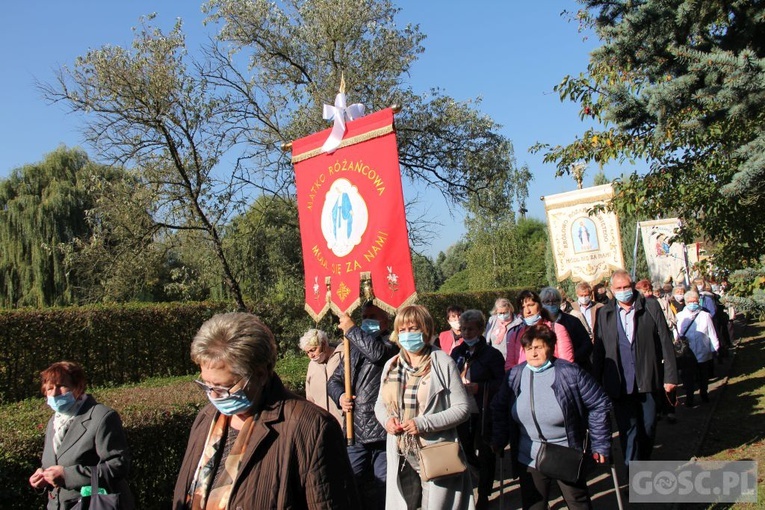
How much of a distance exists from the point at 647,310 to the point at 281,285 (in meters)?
9.48

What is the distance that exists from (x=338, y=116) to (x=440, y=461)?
10.6ft

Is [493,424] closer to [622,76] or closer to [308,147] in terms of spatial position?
[308,147]

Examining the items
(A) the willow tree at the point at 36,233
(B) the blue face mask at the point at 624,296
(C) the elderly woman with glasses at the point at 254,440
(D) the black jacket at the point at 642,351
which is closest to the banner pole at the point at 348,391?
(C) the elderly woman with glasses at the point at 254,440

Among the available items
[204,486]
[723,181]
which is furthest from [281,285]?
[204,486]

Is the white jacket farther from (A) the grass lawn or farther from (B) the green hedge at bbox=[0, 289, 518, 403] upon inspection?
(B) the green hedge at bbox=[0, 289, 518, 403]

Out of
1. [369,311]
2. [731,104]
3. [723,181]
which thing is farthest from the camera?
[723,181]

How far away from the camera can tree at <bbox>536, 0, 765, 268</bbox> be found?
4.78m

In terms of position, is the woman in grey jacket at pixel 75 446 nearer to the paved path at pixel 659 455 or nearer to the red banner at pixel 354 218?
the red banner at pixel 354 218

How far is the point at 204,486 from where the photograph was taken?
254 centimetres

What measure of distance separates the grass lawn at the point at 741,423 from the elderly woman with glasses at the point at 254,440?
15.4 feet

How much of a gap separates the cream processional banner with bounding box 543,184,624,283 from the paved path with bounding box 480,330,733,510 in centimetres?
274

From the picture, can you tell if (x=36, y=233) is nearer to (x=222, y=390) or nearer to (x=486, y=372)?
(x=486, y=372)

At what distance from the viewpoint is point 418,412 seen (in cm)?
446

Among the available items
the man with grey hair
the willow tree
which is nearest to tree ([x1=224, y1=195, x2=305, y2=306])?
the man with grey hair
